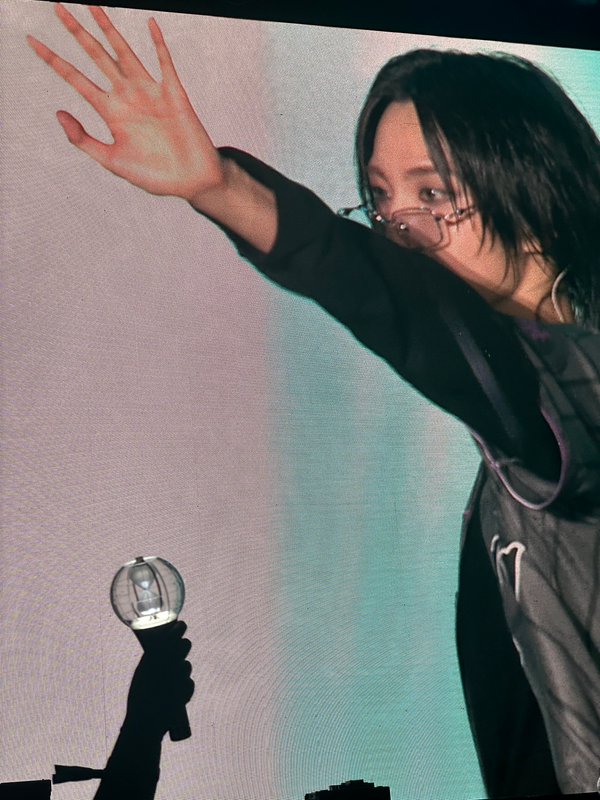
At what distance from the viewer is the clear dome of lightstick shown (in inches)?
63.6

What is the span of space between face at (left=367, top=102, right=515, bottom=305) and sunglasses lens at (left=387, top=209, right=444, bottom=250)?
0.07ft

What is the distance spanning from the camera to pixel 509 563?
2.41 metres

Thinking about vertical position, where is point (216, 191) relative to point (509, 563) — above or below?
above

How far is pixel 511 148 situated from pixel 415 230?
0.39 m

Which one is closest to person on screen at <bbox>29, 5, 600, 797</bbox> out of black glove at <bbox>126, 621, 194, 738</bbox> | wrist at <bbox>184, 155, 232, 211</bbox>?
wrist at <bbox>184, 155, 232, 211</bbox>

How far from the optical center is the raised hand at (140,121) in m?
2.33

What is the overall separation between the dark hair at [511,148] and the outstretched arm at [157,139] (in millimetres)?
413

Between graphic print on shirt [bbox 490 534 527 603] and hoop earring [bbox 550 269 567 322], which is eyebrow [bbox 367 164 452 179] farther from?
graphic print on shirt [bbox 490 534 527 603]

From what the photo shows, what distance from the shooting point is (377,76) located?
2582mm

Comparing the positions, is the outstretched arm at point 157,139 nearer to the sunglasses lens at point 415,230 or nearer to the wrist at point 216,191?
the wrist at point 216,191

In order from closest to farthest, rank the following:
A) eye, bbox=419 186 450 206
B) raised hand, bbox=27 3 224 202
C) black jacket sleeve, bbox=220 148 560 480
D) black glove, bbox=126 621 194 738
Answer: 1. black glove, bbox=126 621 194 738
2. raised hand, bbox=27 3 224 202
3. black jacket sleeve, bbox=220 148 560 480
4. eye, bbox=419 186 450 206

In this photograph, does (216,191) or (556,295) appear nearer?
(216,191)

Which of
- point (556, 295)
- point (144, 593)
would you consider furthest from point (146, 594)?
point (556, 295)

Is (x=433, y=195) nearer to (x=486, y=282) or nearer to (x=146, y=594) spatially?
(x=486, y=282)
